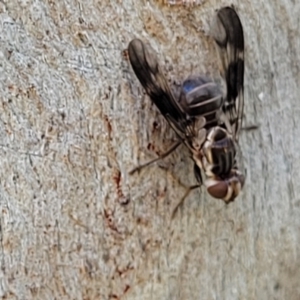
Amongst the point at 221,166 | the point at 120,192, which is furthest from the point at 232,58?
the point at 120,192

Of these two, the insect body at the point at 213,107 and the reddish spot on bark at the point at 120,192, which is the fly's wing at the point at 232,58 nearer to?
the insect body at the point at 213,107

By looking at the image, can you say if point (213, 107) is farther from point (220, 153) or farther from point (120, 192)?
point (120, 192)

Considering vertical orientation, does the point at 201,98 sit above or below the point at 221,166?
above

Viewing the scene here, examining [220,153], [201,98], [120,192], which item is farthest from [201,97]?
[120,192]

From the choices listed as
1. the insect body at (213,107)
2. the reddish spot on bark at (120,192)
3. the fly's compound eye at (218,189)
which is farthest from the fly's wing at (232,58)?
the reddish spot on bark at (120,192)

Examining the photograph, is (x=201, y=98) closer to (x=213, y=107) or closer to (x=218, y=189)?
(x=213, y=107)

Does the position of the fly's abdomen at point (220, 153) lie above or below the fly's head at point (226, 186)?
above

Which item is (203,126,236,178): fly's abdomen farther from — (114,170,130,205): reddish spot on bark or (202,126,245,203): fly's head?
(114,170,130,205): reddish spot on bark
